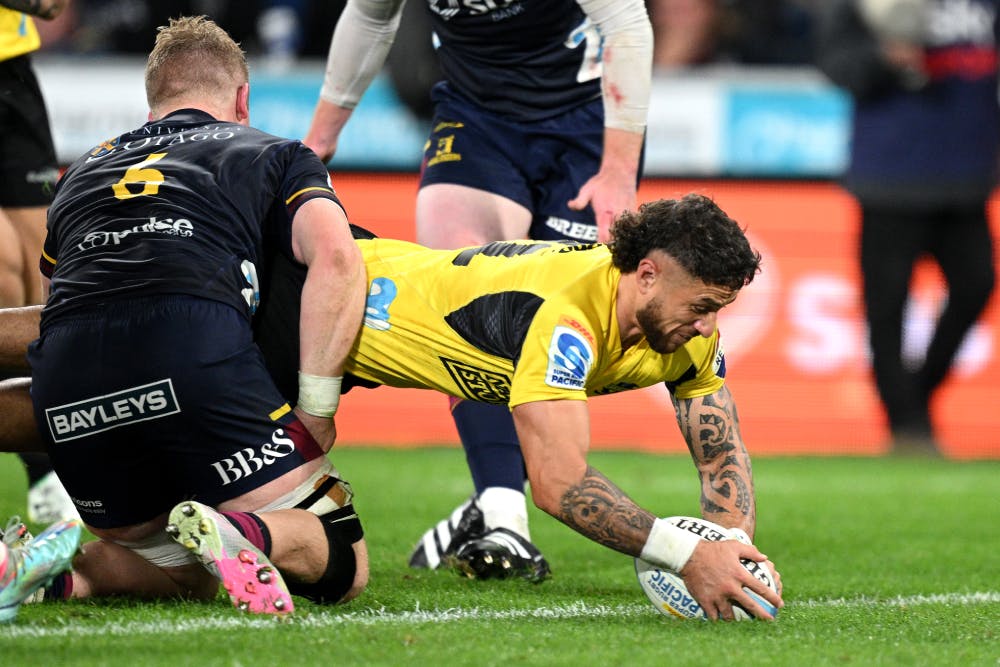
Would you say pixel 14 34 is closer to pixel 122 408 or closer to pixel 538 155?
pixel 538 155

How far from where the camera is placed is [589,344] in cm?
413

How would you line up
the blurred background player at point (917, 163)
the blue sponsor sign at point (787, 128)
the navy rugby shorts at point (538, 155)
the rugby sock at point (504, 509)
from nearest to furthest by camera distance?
the rugby sock at point (504, 509)
the navy rugby shorts at point (538, 155)
the blurred background player at point (917, 163)
the blue sponsor sign at point (787, 128)

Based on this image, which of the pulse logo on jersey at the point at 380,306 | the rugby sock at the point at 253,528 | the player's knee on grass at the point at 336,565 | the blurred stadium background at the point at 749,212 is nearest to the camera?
the rugby sock at the point at 253,528

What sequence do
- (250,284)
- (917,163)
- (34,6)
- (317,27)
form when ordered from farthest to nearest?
(317,27) < (917,163) < (34,6) < (250,284)

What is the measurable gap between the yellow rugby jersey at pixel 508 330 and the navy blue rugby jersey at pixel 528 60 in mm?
1176

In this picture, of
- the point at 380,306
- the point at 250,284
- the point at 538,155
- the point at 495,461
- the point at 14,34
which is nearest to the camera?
the point at 250,284

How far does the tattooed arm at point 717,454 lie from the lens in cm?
459

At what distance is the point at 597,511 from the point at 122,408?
4.11 ft

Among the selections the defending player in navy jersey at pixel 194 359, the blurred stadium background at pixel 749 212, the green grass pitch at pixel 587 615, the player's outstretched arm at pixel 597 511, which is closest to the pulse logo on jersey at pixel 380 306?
Answer: the defending player in navy jersey at pixel 194 359

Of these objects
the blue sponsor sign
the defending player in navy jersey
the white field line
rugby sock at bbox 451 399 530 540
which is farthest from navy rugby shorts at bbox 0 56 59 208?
the blue sponsor sign

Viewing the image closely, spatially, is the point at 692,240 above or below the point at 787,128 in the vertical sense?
above

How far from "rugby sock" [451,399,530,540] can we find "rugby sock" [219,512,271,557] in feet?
4.14

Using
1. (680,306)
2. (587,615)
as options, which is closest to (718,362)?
(680,306)

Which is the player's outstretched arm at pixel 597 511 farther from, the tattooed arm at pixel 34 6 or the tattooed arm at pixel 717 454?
the tattooed arm at pixel 34 6
